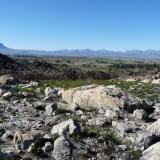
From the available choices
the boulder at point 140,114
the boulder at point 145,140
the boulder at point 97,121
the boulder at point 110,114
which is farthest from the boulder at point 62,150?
the boulder at point 140,114

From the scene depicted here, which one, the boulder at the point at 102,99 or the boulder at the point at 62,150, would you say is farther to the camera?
the boulder at the point at 102,99

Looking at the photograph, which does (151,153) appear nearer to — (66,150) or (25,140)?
(66,150)

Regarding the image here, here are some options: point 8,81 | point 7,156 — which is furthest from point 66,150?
point 8,81

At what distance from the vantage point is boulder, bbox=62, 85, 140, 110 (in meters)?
18.5

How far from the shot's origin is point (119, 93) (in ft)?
63.7

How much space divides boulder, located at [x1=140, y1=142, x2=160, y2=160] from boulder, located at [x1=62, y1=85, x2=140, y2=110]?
632 cm

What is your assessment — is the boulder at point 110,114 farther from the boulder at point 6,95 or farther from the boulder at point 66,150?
the boulder at point 6,95

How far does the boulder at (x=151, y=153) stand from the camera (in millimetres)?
11094

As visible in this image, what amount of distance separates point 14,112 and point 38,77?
20808 mm

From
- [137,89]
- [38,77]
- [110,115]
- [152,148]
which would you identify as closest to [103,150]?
[152,148]

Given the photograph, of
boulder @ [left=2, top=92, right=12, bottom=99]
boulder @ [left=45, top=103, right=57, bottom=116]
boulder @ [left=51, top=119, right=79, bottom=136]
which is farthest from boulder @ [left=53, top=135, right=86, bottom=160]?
boulder @ [left=2, top=92, right=12, bottom=99]

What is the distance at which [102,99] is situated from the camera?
19.1 metres

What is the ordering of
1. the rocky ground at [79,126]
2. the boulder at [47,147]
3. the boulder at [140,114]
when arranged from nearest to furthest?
the rocky ground at [79,126] → the boulder at [47,147] → the boulder at [140,114]

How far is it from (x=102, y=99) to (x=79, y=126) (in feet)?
16.1
